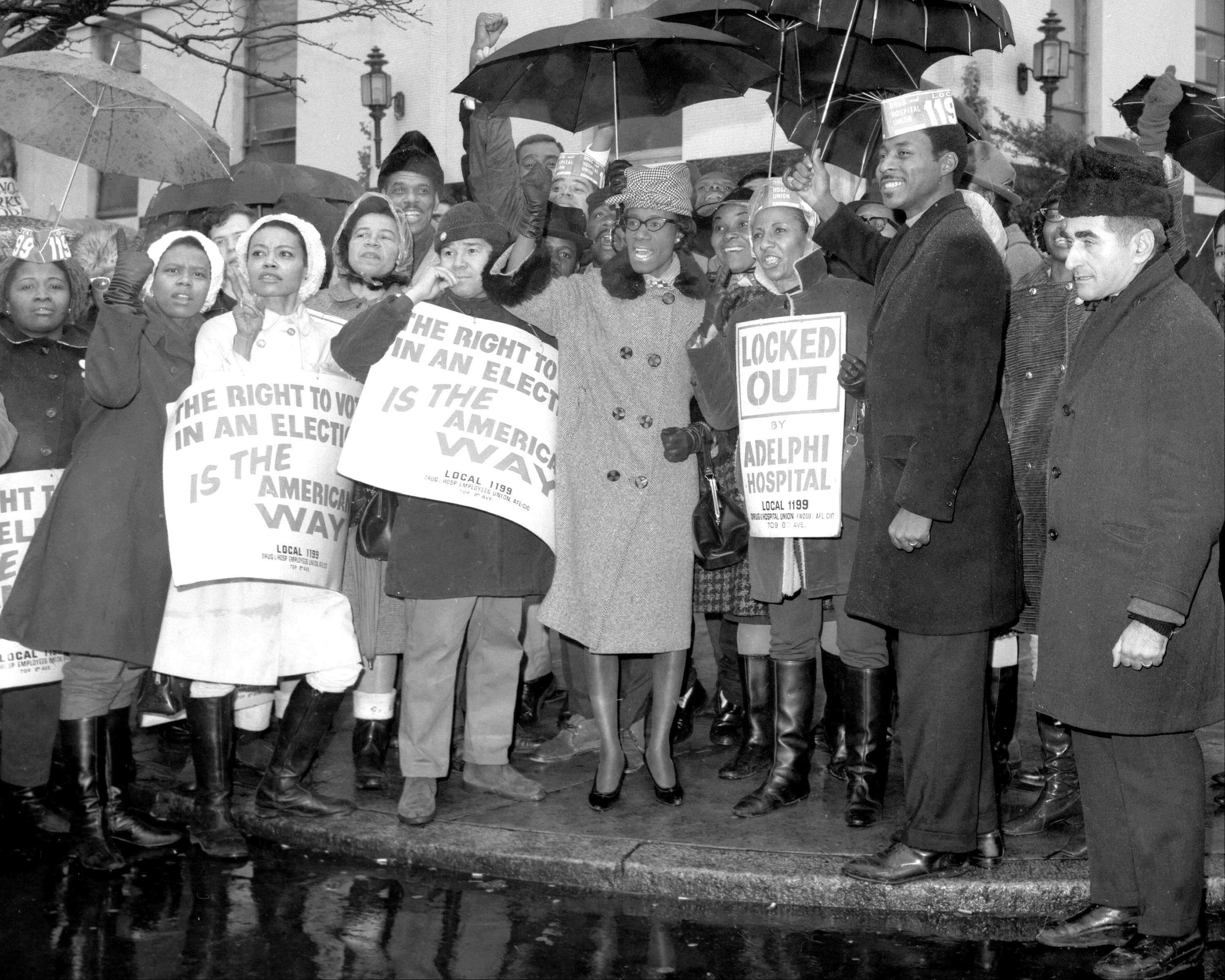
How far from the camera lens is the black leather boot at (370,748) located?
235 inches

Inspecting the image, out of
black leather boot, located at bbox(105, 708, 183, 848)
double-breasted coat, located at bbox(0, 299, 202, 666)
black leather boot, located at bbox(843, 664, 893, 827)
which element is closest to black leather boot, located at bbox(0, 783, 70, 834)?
black leather boot, located at bbox(105, 708, 183, 848)

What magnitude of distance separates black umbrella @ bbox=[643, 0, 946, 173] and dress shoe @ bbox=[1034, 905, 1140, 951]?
3.11 metres

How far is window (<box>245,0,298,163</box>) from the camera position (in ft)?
68.8

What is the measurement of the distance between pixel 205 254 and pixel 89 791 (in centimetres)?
204

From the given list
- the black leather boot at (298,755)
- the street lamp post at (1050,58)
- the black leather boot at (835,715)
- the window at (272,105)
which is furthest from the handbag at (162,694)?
the window at (272,105)

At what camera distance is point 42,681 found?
5.70 metres

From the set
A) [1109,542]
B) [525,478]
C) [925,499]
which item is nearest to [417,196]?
[525,478]

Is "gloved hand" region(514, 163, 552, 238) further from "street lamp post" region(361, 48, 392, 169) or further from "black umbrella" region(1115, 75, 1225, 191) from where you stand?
"street lamp post" region(361, 48, 392, 169)

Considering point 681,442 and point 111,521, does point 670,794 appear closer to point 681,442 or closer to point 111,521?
point 681,442

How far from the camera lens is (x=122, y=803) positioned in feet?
18.0

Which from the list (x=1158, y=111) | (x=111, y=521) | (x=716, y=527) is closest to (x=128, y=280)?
(x=111, y=521)

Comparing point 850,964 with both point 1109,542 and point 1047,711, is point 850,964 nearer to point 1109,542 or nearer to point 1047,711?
point 1047,711

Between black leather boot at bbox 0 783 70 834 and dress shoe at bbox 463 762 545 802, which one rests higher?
dress shoe at bbox 463 762 545 802

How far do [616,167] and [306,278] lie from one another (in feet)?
6.35
